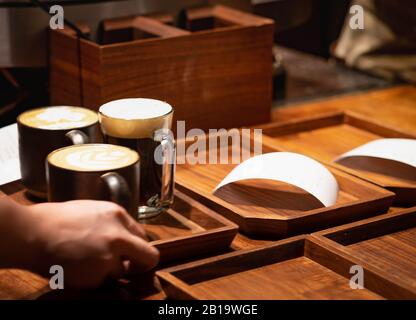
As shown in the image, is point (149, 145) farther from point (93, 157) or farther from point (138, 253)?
point (138, 253)

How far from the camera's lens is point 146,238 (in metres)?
1.27

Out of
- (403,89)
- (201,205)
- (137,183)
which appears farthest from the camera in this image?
(403,89)

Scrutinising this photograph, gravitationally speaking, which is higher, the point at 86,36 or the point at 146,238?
the point at 86,36

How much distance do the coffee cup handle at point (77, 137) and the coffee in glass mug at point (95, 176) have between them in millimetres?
79

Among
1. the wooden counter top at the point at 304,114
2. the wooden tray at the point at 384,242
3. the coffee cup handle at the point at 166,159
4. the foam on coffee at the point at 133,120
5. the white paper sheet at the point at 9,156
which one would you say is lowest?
the wooden counter top at the point at 304,114

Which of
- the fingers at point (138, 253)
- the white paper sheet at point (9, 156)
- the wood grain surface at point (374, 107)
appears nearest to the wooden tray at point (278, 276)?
the fingers at point (138, 253)

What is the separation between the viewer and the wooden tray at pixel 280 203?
139cm

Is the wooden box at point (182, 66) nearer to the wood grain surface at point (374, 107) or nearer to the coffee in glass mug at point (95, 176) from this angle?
the wood grain surface at point (374, 107)

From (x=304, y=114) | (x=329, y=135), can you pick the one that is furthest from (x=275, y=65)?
(x=329, y=135)

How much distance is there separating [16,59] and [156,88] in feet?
1.16

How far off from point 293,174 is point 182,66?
0.54 m

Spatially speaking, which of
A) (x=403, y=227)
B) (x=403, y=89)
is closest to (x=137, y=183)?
(x=403, y=227)
